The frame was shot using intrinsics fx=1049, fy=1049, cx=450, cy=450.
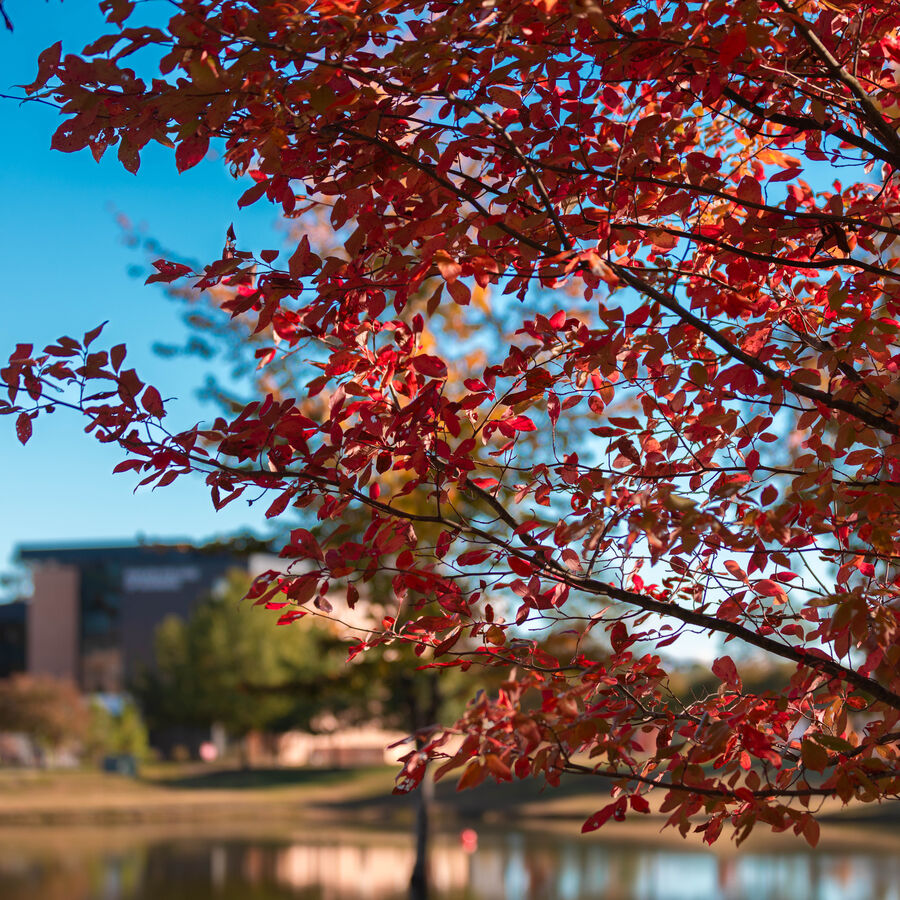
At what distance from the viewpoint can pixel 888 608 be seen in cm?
244

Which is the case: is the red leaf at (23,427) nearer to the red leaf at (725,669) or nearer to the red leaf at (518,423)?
the red leaf at (518,423)

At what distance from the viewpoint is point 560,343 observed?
296 cm

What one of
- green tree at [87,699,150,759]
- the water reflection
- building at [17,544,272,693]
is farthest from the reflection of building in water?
building at [17,544,272,693]

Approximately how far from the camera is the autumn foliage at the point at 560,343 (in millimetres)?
2352

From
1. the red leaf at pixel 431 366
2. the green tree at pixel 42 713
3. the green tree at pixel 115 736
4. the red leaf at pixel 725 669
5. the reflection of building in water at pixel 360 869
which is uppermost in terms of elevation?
the red leaf at pixel 431 366

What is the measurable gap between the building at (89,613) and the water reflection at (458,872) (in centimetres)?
4367

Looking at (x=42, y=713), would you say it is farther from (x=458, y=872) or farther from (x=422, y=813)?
(x=422, y=813)

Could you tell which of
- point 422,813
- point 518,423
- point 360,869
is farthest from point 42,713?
point 518,423

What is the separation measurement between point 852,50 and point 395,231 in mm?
1432

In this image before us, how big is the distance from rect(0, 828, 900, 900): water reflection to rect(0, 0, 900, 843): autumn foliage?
30.0 feet

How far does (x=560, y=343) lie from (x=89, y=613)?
207ft

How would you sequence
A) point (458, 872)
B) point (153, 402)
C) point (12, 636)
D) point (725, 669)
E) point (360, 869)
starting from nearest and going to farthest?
point (153, 402) < point (725, 669) < point (458, 872) < point (360, 869) < point (12, 636)

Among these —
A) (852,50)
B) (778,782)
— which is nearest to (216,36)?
(852,50)

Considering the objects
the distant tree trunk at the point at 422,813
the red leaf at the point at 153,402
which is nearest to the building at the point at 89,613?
the distant tree trunk at the point at 422,813
